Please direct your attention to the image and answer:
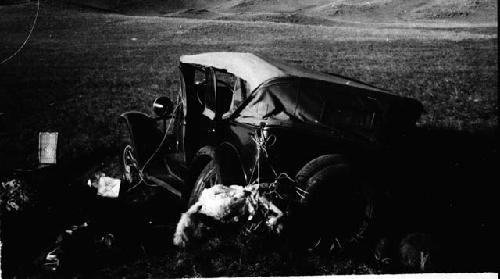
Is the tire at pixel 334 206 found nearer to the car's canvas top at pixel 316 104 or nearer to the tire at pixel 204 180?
the car's canvas top at pixel 316 104

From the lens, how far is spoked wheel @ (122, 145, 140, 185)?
536 centimetres

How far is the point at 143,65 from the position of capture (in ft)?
33.4

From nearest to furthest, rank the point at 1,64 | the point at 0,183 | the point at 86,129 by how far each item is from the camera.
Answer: the point at 0,183
the point at 1,64
the point at 86,129

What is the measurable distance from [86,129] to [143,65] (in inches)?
151

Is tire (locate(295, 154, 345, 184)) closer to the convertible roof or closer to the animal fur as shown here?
the animal fur

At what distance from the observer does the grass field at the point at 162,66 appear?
5.62 metres

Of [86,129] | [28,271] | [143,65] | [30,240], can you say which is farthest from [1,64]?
[143,65]

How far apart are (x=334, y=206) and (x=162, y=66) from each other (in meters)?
7.62

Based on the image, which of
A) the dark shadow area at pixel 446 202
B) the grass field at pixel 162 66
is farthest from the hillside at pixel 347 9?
the dark shadow area at pixel 446 202

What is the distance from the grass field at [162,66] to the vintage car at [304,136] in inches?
23.2

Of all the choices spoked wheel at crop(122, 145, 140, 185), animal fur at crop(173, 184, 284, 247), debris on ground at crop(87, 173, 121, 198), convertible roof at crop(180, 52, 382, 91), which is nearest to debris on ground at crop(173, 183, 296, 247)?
animal fur at crop(173, 184, 284, 247)

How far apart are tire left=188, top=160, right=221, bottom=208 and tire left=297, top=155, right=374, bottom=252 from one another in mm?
885

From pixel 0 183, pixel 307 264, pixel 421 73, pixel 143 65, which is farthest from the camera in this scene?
pixel 143 65

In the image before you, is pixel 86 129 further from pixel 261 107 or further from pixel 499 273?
pixel 499 273
